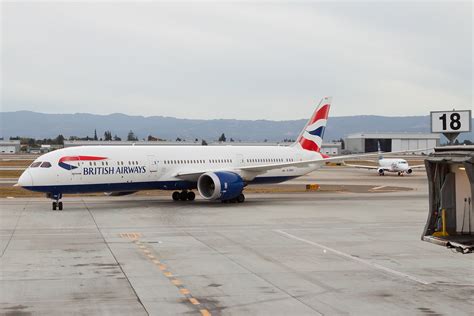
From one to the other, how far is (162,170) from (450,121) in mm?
22221

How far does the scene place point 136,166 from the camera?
36.7 metres

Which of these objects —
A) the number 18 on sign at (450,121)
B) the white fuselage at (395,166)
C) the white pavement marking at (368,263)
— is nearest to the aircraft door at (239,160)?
the white pavement marking at (368,263)

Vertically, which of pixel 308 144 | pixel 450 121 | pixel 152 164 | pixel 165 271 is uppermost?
pixel 450 121

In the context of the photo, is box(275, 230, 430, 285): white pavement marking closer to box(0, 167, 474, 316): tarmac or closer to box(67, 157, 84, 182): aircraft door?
box(0, 167, 474, 316): tarmac

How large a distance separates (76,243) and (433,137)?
155642 millimetres

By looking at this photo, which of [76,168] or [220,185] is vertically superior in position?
[76,168]

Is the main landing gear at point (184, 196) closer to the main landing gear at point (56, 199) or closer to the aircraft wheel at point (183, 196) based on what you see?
the aircraft wheel at point (183, 196)

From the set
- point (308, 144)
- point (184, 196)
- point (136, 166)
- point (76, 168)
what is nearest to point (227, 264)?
point (76, 168)

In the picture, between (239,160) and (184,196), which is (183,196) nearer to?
(184,196)

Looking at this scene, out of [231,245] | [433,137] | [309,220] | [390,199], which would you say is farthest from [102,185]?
[433,137]

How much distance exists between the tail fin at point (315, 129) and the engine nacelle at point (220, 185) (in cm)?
1063

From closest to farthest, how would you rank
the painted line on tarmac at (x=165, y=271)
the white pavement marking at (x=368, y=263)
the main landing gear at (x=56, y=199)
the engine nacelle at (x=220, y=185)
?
the painted line on tarmac at (x=165, y=271)
the white pavement marking at (x=368, y=263)
the main landing gear at (x=56, y=199)
the engine nacelle at (x=220, y=185)

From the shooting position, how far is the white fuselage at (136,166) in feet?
110

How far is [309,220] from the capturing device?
30203mm
